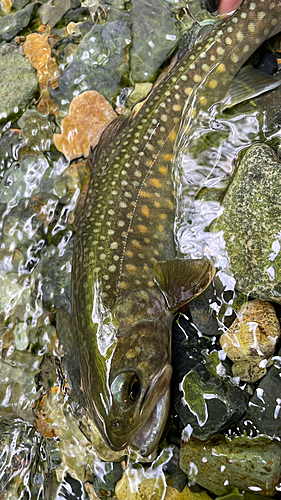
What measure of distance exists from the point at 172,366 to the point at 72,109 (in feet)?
10.8

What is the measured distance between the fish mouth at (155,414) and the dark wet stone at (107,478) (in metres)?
0.37

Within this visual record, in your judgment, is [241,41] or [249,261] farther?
[241,41]

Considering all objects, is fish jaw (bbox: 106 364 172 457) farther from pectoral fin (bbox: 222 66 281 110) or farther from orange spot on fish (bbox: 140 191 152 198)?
pectoral fin (bbox: 222 66 281 110)

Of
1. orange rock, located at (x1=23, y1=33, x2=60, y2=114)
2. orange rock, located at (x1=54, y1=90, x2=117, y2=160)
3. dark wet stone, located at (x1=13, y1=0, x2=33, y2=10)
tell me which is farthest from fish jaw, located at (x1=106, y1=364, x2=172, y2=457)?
dark wet stone, located at (x1=13, y1=0, x2=33, y2=10)

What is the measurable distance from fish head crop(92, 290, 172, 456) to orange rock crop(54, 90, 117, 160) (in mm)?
Result: 2167

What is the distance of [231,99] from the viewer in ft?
13.5

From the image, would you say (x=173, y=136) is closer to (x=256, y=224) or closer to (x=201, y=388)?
(x=256, y=224)

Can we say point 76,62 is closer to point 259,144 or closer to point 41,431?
point 259,144

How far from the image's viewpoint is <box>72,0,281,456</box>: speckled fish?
3.20 metres

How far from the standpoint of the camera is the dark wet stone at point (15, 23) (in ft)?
18.1

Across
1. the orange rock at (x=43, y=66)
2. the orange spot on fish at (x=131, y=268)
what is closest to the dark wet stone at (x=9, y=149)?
the orange rock at (x=43, y=66)

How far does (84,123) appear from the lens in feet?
15.5

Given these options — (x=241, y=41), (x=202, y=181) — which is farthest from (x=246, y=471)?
(x=241, y=41)

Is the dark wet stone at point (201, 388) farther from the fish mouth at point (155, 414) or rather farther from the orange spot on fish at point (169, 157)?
the orange spot on fish at point (169, 157)
